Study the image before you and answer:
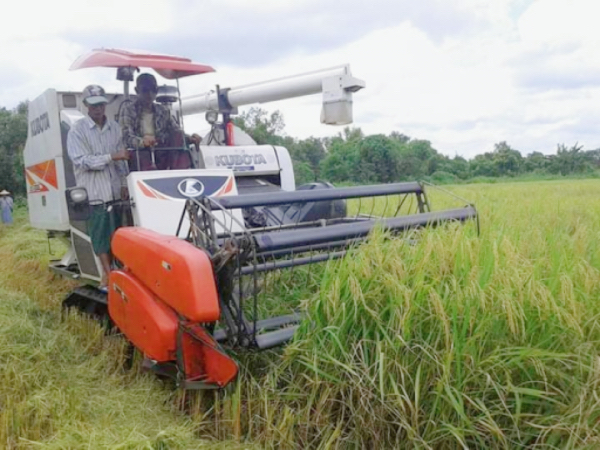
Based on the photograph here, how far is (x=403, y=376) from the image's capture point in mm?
2369

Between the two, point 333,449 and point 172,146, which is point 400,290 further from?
point 172,146

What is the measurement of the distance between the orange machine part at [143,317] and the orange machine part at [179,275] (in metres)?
0.06

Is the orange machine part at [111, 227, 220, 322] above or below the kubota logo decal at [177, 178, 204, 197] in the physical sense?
below

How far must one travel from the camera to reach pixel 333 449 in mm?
2479

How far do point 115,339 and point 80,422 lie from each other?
4.30 feet

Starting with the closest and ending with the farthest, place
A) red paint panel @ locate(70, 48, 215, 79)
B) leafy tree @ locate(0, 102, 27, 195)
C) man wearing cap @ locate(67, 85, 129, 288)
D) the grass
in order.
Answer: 1. the grass
2. man wearing cap @ locate(67, 85, 129, 288)
3. red paint panel @ locate(70, 48, 215, 79)
4. leafy tree @ locate(0, 102, 27, 195)

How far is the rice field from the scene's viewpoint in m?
2.25

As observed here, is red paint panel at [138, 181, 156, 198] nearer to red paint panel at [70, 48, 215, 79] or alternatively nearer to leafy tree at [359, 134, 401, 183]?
red paint panel at [70, 48, 215, 79]

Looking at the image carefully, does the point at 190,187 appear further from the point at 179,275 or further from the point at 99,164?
the point at 179,275

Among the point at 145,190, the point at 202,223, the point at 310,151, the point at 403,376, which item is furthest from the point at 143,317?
the point at 310,151

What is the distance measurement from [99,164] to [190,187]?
0.71 meters

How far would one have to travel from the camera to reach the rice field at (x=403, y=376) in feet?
7.39

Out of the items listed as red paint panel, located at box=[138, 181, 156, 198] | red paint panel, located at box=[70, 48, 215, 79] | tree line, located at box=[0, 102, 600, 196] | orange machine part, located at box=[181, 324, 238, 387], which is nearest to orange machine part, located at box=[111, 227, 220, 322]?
orange machine part, located at box=[181, 324, 238, 387]

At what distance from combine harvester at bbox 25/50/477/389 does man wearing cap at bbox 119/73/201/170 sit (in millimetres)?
72
